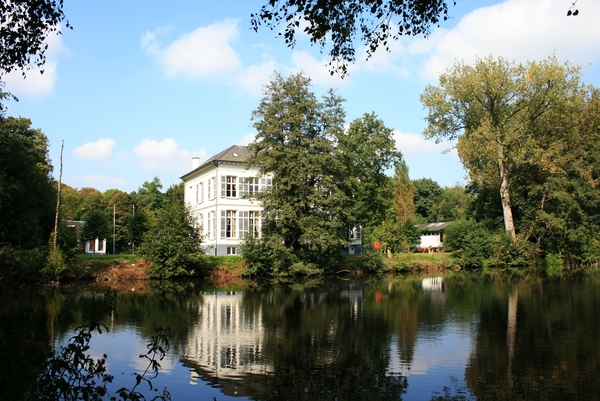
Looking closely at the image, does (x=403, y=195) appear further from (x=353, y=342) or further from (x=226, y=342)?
(x=226, y=342)

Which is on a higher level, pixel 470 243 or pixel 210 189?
pixel 210 189

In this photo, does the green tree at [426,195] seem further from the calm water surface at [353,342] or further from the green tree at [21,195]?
the calm water surface at [353,342]

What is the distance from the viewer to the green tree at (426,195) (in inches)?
3334

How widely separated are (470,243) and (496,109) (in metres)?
11.0

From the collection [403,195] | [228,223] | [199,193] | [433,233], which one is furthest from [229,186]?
[433,233]

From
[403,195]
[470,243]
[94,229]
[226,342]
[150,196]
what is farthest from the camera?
[150,196]

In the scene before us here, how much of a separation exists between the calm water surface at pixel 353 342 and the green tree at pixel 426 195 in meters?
62.0

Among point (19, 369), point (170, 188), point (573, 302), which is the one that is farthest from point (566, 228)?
point (170, 188)

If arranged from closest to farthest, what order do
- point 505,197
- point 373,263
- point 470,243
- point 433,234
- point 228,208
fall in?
1. point 373,263
2. point 505,197
3. point 470,243
4. point 228,208
5. point 433,234

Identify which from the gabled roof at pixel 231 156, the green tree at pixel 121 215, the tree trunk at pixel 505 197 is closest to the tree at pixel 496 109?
the tree trunk at pixel 505 197

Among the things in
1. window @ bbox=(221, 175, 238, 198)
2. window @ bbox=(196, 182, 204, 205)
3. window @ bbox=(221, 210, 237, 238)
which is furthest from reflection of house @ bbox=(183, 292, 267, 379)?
window @ bbox=(196, 182, 204, 205)

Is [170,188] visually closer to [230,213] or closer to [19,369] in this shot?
[230,213]

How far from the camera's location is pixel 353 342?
12180mm

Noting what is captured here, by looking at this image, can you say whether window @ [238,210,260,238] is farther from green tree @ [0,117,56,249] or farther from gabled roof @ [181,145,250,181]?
green tree @ [0,117,56,249]
